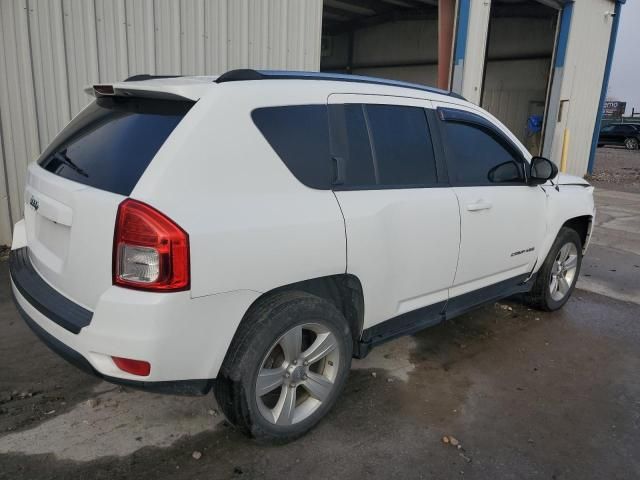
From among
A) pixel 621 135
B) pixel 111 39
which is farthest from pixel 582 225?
pixel 621 135

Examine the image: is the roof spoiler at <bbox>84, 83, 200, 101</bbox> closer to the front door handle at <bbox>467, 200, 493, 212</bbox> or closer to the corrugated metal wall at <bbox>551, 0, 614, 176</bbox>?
the front door handle at <bbox>467, 200, 493, 212</bbox>

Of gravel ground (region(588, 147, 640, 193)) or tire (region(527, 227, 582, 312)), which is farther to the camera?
gravel ground (region(588, 147, 640, 193))

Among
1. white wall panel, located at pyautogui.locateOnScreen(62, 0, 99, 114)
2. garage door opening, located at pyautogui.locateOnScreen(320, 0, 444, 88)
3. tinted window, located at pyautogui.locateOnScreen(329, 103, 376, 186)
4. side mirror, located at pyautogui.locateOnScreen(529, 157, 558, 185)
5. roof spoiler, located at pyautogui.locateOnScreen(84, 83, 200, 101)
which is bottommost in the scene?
side mirror, located at pyautogui.locateOnScreen(529, 157, 558, 185)

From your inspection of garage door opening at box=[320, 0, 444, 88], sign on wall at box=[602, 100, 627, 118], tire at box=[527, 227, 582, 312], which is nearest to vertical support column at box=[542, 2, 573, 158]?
garage door opening at box=[320, 0, 444, 88]

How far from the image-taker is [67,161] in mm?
2678

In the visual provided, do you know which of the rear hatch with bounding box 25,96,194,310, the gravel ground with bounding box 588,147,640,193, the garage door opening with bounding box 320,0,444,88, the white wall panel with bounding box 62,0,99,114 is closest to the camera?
the rear hatch with bounding box 25,96,194,310

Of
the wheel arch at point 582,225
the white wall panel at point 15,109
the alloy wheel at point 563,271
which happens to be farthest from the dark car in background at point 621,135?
the white wall panel at point 15,109

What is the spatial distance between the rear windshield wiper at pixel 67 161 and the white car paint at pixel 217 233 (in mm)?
71

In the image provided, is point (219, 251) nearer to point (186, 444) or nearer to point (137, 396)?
point (186, 444)

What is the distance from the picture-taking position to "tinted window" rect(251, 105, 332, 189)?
8.23 ft

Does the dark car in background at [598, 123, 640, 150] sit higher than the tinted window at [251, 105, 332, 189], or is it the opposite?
the tinted window at [251, 105, 332, 189]

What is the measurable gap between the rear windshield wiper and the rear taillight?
19.6 inches

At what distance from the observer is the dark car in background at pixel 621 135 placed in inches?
1122

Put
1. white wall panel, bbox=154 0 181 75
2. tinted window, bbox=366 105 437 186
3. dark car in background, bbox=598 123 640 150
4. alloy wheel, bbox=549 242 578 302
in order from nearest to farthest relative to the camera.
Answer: tinted window, bbox=366 105 437 186 → alloy wheel, bbox=549 242 578 302 → white wall panel, bbox=154 0 181 75 → dark car in background, bbox=598 123 640 150
